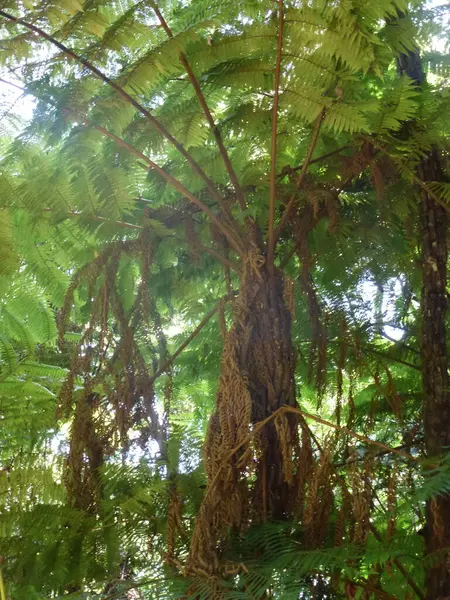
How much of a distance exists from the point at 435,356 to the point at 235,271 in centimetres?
68

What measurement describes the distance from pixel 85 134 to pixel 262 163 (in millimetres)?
710

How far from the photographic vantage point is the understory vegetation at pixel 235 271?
154 cm

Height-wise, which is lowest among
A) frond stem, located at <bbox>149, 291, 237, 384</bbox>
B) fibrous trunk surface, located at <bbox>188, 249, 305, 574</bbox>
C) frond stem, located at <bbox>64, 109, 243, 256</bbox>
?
fibrous trunk surface, located at <bbox>188, 249, 305, 574</bbox>

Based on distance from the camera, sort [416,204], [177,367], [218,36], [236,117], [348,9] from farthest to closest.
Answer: [177,367]
[416,204]
[236,117]
[218,36]
[348,9]

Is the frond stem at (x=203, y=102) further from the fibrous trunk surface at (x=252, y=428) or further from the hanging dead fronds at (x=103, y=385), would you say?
the hanging dead fronds at (x=103, y=385)

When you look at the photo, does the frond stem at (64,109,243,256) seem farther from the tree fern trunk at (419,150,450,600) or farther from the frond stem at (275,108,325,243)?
the tree fern trunk at (419,150,450,600)

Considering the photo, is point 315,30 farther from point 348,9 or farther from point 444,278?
point 444,278

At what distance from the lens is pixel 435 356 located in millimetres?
1873

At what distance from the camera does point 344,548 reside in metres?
1.37

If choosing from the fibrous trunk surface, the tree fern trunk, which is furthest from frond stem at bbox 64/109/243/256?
the tree fern trunk

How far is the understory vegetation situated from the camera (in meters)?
1.54

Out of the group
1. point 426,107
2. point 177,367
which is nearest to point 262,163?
point 426,107

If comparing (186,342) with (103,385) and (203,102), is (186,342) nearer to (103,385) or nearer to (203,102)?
(103,385)

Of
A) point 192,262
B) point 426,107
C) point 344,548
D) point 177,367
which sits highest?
point 426,107
